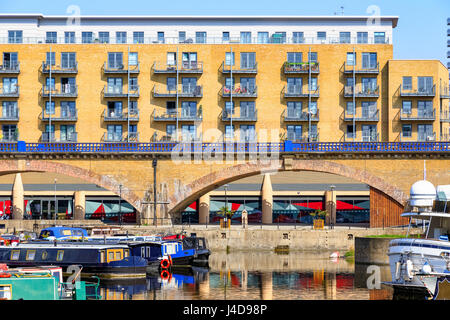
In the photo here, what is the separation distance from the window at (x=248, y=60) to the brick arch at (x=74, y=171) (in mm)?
25406

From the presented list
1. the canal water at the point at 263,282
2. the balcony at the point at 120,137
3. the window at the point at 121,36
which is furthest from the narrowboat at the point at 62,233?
the window at the point at 121,36

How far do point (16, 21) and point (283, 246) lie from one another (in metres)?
54.8

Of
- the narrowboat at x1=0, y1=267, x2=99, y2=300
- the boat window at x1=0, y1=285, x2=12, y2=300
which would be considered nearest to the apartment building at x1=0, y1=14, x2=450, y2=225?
the narrowboat at x1=0, y1=267, x2=99, y2=300

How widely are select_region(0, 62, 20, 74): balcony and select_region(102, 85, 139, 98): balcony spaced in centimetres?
1188

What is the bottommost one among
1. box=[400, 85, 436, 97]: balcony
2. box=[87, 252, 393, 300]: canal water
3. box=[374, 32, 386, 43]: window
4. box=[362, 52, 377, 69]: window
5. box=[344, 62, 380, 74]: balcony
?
box=[87, 252, 393, 300]: canal water

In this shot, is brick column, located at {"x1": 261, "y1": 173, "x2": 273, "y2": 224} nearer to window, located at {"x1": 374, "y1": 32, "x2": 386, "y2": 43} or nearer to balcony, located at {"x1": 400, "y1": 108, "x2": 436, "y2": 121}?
balcony, located at {"x1": 400, "y1": 108, "x2": 436, "y2": 121}

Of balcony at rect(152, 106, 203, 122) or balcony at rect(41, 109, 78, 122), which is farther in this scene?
balcony at rect(41, 109, 78, 122)

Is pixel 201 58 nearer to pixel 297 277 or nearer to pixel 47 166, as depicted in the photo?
pixel 47 166

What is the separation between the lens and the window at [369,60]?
100 meters

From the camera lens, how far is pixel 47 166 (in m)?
86.2

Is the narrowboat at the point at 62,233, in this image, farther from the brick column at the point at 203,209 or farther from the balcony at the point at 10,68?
the balcony at the point at 10,68

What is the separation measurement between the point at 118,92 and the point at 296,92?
23.3 metres

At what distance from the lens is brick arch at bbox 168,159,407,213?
3211 inches
